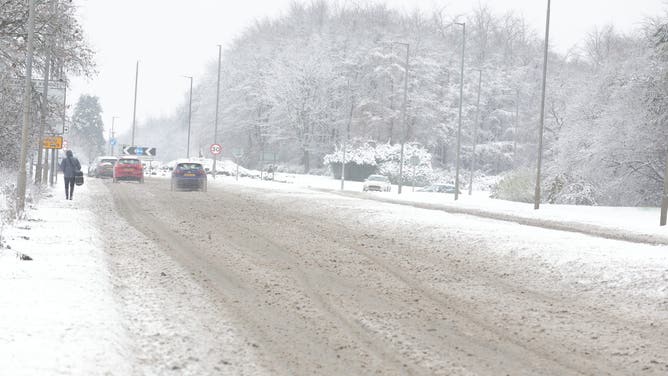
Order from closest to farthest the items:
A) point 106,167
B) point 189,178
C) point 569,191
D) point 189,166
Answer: point 189,178, point 189,166, point 569,191, point 106,167

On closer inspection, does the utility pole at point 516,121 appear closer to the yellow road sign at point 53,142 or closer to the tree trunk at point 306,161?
the tree trunk at point 306,161

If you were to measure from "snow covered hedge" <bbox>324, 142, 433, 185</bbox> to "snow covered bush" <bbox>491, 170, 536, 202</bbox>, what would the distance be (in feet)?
69.2

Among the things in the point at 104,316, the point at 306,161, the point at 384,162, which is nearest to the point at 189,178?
the point at 104,316

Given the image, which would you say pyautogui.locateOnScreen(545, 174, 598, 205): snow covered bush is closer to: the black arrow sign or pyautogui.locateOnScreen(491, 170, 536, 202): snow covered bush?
pyautogui.locateOnScreen(491, 170, 536, 202): snow covered bush

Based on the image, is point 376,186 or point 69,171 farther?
point 376,186

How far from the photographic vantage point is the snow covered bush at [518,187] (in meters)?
47.4

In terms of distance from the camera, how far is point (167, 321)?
332 inches

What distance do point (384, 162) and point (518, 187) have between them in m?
26.0

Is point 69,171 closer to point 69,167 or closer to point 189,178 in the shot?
point 69,167

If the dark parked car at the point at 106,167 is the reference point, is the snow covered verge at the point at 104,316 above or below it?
below

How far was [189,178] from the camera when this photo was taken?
131 ft

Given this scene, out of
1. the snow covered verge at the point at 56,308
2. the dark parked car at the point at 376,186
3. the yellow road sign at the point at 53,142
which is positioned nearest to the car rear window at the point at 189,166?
the yellow road sign at the point at 53,142

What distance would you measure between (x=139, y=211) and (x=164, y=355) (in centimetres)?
1773

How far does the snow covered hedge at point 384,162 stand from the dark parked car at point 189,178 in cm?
3288
